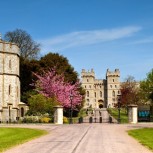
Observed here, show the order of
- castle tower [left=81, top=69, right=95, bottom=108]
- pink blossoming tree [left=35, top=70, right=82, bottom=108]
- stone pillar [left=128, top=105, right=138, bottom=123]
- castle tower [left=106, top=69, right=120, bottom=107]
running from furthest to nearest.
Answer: castle tower [left=81, top=69, right=95, bottom=108] < castle tower [left=106, top=69, right=120, bottom=107] < pink blossoming tree [left=35, top=70, right=82, bottom=108] < stone pillar [left=128, top=105, right=138, bottom=123]

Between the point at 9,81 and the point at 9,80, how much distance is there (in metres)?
0.15

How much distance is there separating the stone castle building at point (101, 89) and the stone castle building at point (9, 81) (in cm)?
10805

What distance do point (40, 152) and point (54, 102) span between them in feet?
120

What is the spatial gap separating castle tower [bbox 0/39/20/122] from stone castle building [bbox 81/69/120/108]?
10812cm

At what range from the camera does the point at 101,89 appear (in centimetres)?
17062

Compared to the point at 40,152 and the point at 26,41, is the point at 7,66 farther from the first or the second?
the point at 40,152

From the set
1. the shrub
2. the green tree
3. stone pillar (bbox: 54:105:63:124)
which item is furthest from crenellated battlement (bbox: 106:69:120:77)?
stone pillar (bbox: 54:105:63:124)

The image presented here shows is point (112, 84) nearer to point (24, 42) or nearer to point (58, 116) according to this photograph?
point (24, 42)

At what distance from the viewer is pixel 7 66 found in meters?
56.7

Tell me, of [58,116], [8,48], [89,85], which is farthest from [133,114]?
[89,85]

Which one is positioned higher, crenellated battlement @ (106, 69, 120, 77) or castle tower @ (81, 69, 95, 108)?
crenellated battlement @ (106, 69, 120, 77)

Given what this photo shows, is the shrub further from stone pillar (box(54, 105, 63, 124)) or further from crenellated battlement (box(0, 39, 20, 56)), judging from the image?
crenellated battlement (box(0, 39, 20, 56))

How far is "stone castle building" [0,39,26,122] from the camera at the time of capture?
5534 centimetres

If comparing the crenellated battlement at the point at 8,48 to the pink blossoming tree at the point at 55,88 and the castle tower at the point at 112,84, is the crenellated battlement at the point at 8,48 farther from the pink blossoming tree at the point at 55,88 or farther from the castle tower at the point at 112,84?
the castle tower at the point at 112,84
